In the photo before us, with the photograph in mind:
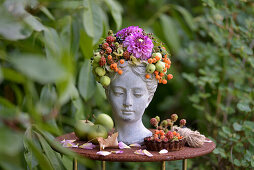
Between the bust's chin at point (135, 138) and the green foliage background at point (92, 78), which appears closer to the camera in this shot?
the green foliage background at point (92, 78)

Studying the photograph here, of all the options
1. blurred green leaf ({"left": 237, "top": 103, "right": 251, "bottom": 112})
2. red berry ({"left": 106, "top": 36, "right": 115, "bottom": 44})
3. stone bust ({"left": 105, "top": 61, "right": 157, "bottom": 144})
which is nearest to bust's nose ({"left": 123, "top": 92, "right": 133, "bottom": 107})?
stone bust ({"left": 105, "top": 61, "right": 157, "bottom": 144})

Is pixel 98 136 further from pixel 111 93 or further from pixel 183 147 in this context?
pixel 183 147

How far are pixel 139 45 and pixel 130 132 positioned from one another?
358 mm

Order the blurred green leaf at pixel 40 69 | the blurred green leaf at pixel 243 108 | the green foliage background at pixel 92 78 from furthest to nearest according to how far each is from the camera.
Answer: the blurred green leaf at pixel 243 108 → the green foliage background at pixel 92 78 → the blurred green leaf at pixel 40 69

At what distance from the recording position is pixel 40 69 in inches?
25.0

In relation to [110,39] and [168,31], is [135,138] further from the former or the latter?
[168,31]

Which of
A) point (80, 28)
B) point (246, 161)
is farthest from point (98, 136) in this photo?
point (246, 161)

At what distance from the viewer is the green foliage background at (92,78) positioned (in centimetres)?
80

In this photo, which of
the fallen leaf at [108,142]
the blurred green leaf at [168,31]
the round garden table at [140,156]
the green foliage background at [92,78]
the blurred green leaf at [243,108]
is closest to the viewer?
the green foliage background at [92,78]

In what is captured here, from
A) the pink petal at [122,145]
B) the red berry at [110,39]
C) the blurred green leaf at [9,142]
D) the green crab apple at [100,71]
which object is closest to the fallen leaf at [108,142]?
the pink petal at [122,145]

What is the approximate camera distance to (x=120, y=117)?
155cm

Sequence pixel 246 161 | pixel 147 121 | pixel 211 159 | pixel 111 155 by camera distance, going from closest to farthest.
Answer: pixel 111 155 < pixel 246 161 < pixel 211 159 < pixel 147 121

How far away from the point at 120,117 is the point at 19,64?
945mm

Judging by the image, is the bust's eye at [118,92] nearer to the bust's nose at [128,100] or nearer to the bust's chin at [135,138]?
the bust's nose at [128,100]
